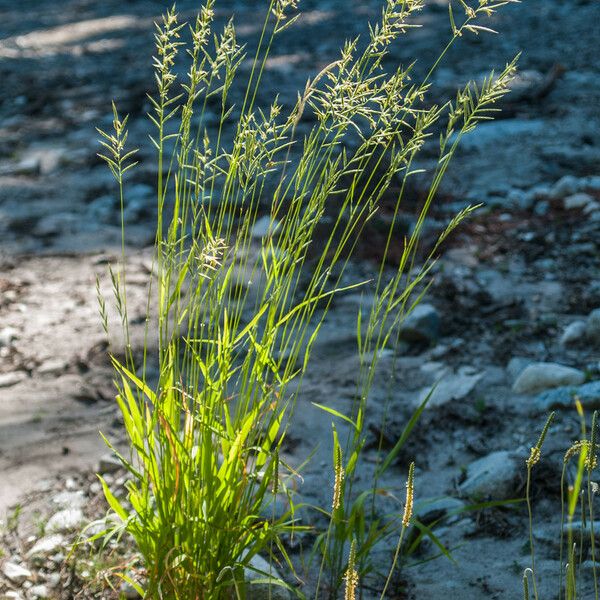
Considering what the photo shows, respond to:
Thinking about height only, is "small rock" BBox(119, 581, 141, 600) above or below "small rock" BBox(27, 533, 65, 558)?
above

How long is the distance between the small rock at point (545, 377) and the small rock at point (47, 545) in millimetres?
1907

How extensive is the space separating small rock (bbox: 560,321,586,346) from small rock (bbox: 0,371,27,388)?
96.2 inches

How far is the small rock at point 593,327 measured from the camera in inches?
158

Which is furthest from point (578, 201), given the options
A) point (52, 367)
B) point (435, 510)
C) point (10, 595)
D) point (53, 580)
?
point (10, 595)

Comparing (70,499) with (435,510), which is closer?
(435,510)

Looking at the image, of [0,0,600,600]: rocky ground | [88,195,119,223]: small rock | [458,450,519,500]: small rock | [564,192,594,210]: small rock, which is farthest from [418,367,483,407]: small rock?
[88,195,119,223]: small rock

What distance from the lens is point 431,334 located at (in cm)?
425

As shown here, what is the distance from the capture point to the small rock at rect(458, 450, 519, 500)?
3.04 metres

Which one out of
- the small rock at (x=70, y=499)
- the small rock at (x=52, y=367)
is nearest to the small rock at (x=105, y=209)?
the small rock at (x=52, y=367)

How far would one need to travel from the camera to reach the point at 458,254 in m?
5.24

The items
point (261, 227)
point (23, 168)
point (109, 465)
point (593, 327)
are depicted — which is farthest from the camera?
point (23, 168)

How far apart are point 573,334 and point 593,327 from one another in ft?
0.30

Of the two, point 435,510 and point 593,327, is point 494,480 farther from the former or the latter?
point 593,327

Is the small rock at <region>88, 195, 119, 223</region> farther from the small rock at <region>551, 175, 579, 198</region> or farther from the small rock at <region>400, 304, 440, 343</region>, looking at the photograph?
the small rock at <region>551, 175, 579, 198</region>
